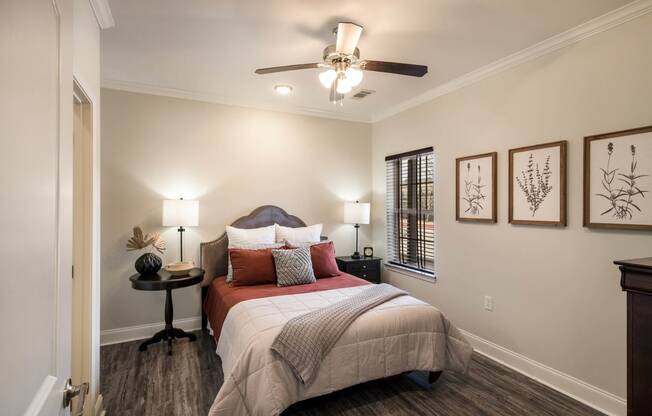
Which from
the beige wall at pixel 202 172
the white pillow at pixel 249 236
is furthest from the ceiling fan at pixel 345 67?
the white pillow at pixel 249 236

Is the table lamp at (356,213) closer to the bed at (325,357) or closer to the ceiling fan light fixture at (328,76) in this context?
the bed at (325,357)

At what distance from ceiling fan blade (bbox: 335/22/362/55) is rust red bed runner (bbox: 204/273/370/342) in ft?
6.35

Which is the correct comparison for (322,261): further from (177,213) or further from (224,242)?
(177,213)

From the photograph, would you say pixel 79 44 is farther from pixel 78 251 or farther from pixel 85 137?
pixel 78 251

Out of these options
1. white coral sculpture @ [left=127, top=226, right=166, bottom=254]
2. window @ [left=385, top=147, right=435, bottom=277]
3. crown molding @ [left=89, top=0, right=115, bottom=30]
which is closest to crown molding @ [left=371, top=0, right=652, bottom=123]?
window @ [left=385, top=147, right=435, bottom=277]

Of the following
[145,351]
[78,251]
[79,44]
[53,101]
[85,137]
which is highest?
[79,44]

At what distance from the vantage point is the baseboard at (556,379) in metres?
2.25

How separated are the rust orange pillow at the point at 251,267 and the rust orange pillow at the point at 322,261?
462 mm

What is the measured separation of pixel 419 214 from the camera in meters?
4.05

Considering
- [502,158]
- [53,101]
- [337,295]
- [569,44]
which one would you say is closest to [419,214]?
[502,158]

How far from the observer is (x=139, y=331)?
3471mm

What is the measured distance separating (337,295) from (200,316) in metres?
1.82

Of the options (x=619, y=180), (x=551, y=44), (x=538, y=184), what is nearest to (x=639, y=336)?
(x=619, y=180)

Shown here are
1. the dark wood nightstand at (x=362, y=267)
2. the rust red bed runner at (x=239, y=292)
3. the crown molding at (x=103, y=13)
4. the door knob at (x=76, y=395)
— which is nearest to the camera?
the door knob at (x=76, y=395)
